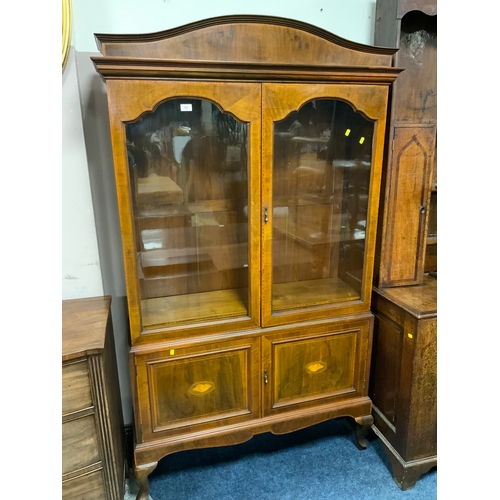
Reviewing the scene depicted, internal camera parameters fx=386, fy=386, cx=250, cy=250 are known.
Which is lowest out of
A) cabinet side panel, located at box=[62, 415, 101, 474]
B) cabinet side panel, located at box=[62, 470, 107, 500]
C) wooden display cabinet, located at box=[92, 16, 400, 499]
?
cabinet side panel, located at box=[62, 470, 107, 500]

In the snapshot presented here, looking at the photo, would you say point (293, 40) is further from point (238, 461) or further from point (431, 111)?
point (238, 461)

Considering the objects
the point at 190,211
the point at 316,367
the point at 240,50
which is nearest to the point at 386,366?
the point at 316,367

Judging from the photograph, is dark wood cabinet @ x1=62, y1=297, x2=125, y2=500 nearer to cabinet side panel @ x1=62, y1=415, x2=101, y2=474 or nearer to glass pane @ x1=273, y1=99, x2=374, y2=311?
cabinet side panel @ x1=62, y1=415, x2=101, y2=474

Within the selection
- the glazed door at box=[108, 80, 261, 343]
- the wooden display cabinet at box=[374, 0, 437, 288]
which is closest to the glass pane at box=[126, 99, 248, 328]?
the glazed door at box=[108, 80, 261, 343]

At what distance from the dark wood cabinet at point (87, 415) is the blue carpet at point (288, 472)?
0.37 m

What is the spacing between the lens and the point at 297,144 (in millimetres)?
1496

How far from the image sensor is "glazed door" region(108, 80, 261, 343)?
1173 mm

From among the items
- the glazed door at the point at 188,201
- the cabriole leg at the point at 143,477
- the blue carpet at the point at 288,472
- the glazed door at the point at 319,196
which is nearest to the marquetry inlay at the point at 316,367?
the glazed door at the point at 319,196

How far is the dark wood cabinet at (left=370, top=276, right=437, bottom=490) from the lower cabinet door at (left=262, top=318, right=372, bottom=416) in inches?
3.6

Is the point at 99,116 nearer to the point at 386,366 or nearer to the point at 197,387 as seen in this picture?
the point at 197,387

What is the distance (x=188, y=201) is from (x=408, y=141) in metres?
0.88

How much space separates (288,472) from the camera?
1.61 metres

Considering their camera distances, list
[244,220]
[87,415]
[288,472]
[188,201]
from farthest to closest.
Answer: [288,472]
[188,201]
[244,220]
[87,415]

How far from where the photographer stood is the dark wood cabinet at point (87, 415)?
1109 millimetres
